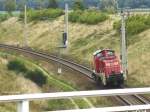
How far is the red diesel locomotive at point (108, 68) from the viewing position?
40.8 meters

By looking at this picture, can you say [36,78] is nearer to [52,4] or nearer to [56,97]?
[56,97]

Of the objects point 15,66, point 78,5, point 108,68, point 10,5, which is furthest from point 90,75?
point 10,5

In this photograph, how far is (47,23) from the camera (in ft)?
345

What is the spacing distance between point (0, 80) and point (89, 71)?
19670 mm

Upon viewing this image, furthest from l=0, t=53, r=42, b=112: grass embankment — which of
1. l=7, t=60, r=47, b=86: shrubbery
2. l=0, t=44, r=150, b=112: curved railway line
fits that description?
l=0, t=44, r=150, b=112: curved railway line

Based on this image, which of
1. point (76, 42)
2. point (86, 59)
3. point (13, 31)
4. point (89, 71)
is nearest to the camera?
point (89, 71)

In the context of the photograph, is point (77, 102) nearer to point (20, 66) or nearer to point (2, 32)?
point (20, 66)

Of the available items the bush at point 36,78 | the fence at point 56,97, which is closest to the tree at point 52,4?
the bush at point 36,78

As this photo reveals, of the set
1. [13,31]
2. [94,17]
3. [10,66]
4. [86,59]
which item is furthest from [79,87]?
[13,31]

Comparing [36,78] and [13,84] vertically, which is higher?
[13,84]

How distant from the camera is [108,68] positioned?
40750mm

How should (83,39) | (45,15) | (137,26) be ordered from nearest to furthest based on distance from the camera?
(137,26) < (83,39) < (45,15)

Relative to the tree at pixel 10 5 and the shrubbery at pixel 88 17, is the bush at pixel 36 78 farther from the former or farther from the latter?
the tree at pixel 10 5

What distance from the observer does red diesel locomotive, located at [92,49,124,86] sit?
134ft
